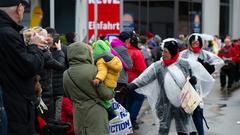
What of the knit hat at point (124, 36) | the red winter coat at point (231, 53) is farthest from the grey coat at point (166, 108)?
the red winter coat at point (231, 53)

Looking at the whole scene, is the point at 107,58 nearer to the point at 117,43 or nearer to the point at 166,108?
the point at 166,108

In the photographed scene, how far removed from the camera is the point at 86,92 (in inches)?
249

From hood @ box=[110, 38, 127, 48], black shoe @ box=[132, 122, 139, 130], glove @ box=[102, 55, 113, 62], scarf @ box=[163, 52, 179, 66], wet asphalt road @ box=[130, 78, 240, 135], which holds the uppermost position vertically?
hood @ box=[110, 38, 127, 48]

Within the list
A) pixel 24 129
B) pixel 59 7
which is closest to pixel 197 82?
pixel 24 129

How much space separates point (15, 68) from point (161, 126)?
370 cm

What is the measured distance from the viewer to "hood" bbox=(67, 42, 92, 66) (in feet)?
20.9

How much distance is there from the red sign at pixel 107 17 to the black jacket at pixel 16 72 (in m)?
7.57

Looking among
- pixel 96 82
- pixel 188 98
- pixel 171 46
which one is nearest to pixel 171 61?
pixel 171 46

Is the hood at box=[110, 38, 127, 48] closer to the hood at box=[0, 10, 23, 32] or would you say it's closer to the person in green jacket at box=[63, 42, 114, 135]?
the person in green jacket at box=[63, 42, 114, 135]

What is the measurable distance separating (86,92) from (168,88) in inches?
65.2

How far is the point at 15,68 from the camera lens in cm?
439

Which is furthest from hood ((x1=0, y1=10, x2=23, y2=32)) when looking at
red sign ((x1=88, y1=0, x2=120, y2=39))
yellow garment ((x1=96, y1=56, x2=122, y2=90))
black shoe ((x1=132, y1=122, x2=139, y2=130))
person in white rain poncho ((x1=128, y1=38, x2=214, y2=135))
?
red sign ((x1=88, y1=0, x2=120, y2=39))

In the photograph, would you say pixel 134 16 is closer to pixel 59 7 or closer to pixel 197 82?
pixel 59 7

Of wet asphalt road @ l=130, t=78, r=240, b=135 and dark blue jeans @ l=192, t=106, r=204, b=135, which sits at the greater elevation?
dark blue jeans @ l=192, t=106, r=204, b=135
